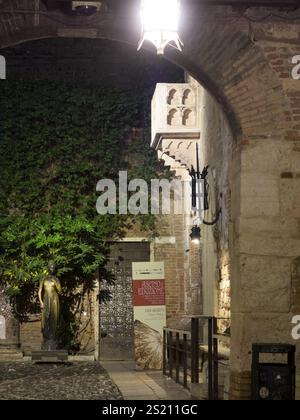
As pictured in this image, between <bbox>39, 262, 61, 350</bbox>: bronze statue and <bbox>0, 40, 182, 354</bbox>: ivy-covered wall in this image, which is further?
<bbox>0, 40, 182, 354</bbox>: ivy-covered wall

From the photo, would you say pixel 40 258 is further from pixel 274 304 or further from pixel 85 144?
pixel 274 304

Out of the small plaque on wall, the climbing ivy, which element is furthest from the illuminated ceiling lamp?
the climbing ivy

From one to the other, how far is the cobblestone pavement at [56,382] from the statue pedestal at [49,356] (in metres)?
0.10

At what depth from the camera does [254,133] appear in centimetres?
757

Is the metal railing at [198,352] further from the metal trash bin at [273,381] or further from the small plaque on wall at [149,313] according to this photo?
the metal trash bin at [273,381]

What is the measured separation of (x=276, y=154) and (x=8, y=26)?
107 inches

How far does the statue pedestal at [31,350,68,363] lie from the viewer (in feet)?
47.0

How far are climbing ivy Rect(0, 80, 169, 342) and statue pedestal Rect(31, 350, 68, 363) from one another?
5.88 ft

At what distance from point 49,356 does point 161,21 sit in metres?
8.98

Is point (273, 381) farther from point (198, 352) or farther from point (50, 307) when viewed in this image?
point (50, 307)

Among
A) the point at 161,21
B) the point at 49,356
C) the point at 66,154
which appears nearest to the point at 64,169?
the point at 66,154

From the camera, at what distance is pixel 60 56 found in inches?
664

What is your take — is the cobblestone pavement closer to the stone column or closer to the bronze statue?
the bronze statue
